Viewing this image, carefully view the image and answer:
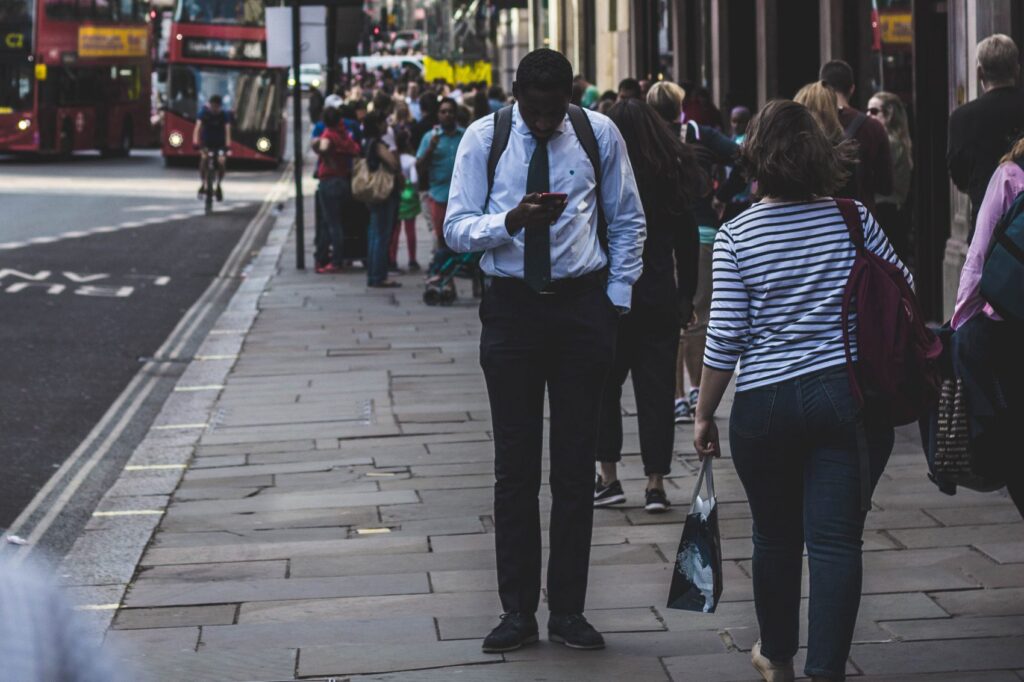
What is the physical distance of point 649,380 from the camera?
264 inches

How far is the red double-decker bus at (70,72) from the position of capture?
35844mm

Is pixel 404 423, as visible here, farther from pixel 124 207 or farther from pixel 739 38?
pixel 124 207

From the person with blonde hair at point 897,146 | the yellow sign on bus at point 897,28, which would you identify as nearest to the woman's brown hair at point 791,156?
the person with blonde hair at point 897,146

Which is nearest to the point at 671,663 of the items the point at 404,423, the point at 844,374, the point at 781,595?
the point at 781,595

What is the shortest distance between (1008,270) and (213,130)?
78.2 feet

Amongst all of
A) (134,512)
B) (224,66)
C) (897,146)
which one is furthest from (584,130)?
(224,66)

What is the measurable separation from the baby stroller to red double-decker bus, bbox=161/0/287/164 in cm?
2245

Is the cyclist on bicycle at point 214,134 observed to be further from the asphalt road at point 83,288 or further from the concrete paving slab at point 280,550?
the concrete paving slab at point 280,550

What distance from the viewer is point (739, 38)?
19.5 metres

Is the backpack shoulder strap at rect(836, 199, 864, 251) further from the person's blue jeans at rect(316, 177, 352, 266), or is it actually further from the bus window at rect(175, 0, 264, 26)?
the bus window at rect(175, 0, 264, 26)

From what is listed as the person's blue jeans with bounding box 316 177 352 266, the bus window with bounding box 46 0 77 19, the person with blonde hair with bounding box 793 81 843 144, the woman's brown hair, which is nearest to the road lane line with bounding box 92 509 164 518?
the person with blonde hair with bounding box 793 81 843 144

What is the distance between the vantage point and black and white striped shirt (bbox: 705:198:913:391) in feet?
13.4

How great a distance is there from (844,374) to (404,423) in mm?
4968

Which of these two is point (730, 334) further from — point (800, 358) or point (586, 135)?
point (586, 135)
